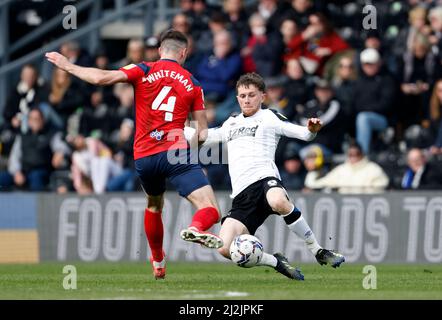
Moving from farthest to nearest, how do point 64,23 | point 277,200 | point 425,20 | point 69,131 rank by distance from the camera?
point 64,23 < point 69,131 < point 425,20 < point 277,200

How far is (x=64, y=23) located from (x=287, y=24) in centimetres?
539

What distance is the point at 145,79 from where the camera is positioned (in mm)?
13781

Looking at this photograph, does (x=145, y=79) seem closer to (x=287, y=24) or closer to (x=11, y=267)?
(x=11, y=267)

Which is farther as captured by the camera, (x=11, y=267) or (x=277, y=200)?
(x=11, y=267)

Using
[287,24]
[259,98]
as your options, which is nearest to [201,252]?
[287,24]

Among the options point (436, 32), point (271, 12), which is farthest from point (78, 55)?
point (436, 32)

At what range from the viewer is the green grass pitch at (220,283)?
1166 centimetres

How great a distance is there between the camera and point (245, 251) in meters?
13.1

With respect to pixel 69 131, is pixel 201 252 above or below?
below

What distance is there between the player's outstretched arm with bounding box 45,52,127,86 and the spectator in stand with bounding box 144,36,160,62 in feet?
29.6

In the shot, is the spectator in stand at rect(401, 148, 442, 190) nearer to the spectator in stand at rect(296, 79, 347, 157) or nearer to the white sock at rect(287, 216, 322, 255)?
the spectator in stand at rect(296, 79, 347, 157)

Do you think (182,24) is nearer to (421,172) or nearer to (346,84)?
(346,84)

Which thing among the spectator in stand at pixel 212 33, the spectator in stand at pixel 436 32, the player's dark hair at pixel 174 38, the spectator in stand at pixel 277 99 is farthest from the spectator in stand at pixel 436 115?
the player's dark hair at pixel 174 38

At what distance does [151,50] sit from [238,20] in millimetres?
2190
